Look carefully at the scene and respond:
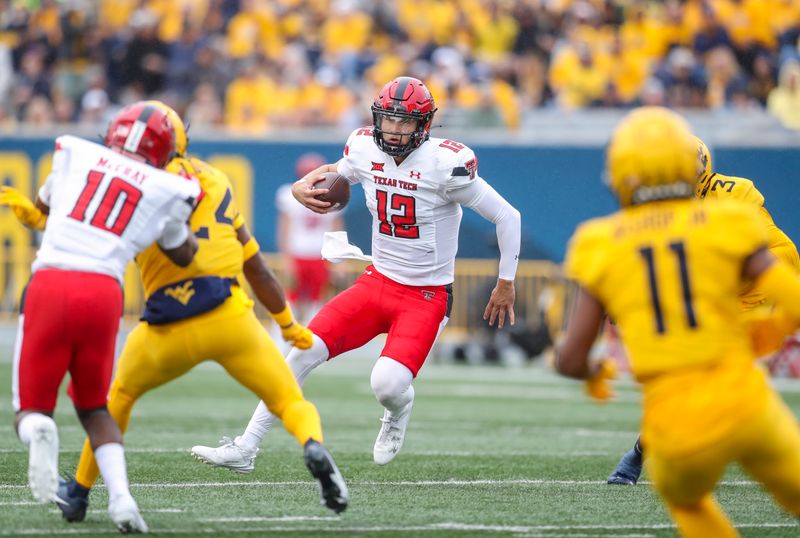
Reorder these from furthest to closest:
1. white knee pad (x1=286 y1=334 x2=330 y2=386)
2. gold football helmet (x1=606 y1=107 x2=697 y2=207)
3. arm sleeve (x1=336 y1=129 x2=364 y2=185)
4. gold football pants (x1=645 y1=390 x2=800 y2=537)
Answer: arm sleeve (x1=336 y1=129 x2=364 y2=185) < white knee pad (x1=286 y1=334 x2=330 y2=386) < gold football helmet (x1=606 y1=107 x2=697 y2=207) < gold football pants (x1=645 y1=390 x2=800 y2=537)

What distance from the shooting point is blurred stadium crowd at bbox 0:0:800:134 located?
16.5m

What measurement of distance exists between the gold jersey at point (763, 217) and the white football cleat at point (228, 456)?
2.64 meters

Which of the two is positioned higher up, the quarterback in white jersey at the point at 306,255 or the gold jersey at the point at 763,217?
the gold jersey at the point at 763,217

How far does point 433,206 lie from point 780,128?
964cm

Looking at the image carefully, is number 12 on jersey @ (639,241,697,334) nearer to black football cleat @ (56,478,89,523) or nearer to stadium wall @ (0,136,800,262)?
black football cleat @ (56,478,89,523)

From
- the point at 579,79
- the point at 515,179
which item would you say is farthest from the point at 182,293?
the point at 579,79

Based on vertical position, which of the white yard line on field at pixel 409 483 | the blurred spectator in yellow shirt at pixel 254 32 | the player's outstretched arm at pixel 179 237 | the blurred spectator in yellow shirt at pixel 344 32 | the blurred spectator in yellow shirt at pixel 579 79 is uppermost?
the player's outstretched arm at pixel 179 237

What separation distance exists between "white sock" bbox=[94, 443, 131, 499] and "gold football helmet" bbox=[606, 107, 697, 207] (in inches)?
86.5

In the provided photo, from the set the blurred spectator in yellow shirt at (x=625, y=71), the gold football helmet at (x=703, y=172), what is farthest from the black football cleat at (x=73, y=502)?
the blurred spectator in yellow shirt at (x=625, y=71)

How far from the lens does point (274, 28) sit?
19219mm

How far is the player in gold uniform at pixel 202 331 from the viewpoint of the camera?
5.25 meters

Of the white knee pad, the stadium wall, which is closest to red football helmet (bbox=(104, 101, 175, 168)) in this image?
the white knee pad

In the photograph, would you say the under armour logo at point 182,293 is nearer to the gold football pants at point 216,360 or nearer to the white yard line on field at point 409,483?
the gold football pants at point 216,360

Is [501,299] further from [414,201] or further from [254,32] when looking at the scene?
[254,32]
